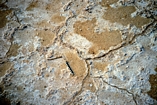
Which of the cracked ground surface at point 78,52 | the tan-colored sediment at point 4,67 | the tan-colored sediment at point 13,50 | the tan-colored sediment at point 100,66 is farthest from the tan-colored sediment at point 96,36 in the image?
the tan-colored sediment at point 4,67

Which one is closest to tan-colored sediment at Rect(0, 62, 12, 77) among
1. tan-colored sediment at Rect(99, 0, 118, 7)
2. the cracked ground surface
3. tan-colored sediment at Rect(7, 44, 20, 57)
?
the cracked ground surface

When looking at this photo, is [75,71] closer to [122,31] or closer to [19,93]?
[19,93]

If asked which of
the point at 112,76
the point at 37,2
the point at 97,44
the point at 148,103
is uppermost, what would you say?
the point at 37,2

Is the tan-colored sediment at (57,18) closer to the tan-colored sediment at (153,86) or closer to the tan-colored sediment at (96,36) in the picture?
the tan-colored sediment at (96,36)

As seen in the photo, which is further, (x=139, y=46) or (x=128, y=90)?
(x=139, y=46)

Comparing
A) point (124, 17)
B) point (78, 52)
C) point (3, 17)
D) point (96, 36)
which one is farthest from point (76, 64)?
point (3, 17)

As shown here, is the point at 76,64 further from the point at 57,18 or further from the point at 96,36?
the point at 57,18

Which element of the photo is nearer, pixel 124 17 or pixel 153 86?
pixel 153 86

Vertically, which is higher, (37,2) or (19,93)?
(37,2)

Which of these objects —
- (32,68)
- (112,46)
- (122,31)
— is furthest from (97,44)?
(32,68)
